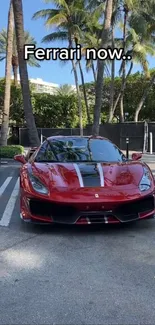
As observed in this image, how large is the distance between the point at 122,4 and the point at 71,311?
2570 centimetres

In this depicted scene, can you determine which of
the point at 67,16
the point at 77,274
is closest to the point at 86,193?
the point at 77,274

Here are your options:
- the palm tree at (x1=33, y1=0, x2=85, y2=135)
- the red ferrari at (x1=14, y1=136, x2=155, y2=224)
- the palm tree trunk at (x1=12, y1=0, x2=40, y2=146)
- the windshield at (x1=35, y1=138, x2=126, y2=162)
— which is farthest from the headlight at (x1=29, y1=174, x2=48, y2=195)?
the palm tree at (x1=33, y1=0, x2=85, y2=135)

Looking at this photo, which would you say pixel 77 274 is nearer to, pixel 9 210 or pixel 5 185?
pixel 9 210

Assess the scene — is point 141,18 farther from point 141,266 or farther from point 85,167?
point 141,266

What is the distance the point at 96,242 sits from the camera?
4.34 meters

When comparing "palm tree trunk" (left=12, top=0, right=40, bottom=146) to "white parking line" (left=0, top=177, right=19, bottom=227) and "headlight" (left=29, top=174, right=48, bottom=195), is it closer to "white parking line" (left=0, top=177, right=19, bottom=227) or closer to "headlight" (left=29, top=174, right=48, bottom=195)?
"white parking line" (left=0, top=177, right=19, bottom=227)

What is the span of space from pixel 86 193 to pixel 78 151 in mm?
1411

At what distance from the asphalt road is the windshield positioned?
1.09 meters

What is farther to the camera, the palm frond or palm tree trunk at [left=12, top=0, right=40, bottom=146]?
the palm frond

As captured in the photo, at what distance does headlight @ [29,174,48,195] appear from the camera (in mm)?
4531

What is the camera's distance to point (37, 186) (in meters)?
4.62

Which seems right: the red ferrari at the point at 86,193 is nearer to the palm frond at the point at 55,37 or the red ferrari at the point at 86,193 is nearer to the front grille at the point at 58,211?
the front grille at the point at 58,211

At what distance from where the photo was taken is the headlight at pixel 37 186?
4.53m

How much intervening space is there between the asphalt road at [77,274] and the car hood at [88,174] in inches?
25.1
